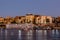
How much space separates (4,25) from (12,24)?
153 inches

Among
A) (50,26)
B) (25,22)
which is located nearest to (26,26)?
(25,22)

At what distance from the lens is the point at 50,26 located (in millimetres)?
63188

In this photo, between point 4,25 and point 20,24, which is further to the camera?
point 4,25

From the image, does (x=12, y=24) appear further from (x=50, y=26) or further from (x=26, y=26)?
(x=50, y=26)

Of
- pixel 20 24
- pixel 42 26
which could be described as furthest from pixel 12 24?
pixel 42 26

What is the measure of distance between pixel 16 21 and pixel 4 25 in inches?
271

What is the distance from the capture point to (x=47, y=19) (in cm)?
6306

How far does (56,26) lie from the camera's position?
207 ft

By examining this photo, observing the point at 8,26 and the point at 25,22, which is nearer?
the point at 25,22

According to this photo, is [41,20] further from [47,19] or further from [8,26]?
[8,26]

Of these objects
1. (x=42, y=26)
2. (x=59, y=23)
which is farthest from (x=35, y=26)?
(x=59, y=23)

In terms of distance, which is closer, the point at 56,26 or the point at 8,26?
the point at 56,26

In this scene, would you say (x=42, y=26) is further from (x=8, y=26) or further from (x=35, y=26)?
(x=8, y=26)

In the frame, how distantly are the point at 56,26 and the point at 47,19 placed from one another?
2.53 m
